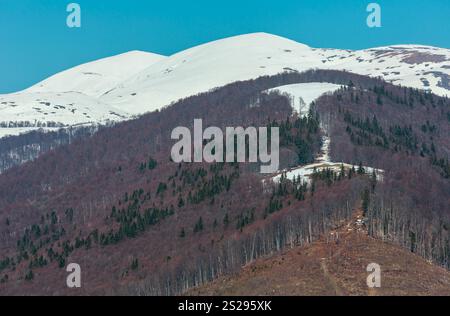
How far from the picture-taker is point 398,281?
562ft

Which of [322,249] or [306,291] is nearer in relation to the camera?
[306,291]

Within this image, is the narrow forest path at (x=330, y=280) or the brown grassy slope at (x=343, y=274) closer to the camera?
the narrow forest path at (x=330, y=280)

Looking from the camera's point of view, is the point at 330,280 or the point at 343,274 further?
the point at 343,274

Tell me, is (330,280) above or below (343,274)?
below

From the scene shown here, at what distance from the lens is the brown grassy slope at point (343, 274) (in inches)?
6688

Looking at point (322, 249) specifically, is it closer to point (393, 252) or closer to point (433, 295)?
point (393, 252)

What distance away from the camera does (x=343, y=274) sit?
17712 centimetres

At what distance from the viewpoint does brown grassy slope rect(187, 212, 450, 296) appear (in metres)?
Result: 170

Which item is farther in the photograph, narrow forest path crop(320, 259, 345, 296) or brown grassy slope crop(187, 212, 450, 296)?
brown grassy slope crop(187, 212, 450, 296)
